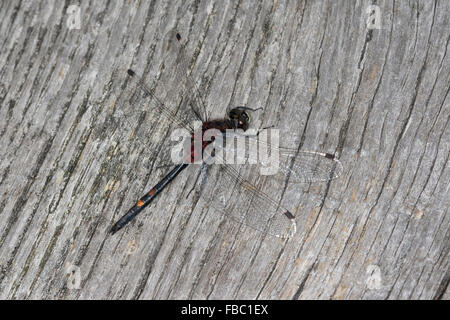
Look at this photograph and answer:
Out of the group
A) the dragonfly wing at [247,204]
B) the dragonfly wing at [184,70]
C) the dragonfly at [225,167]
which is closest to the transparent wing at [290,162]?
the dragonfly at [225,167]

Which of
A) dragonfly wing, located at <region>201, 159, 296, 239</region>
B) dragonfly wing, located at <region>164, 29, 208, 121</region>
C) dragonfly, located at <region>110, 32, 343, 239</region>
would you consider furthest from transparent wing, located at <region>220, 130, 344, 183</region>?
dragonfly wing, located at <region>164, 29, 208, 121</region>

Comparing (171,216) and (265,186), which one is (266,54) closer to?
(265,186)

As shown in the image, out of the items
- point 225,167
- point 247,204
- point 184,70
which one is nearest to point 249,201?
point 247,204

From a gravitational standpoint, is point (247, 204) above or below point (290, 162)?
below

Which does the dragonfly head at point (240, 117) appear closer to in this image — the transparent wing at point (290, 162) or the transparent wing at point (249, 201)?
the transparent wing at point (290, 162)

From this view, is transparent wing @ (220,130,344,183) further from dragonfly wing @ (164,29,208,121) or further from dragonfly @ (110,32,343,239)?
dragonfly wing @ (164,29,208,121)

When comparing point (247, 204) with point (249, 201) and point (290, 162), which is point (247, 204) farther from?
point (290, 162)
